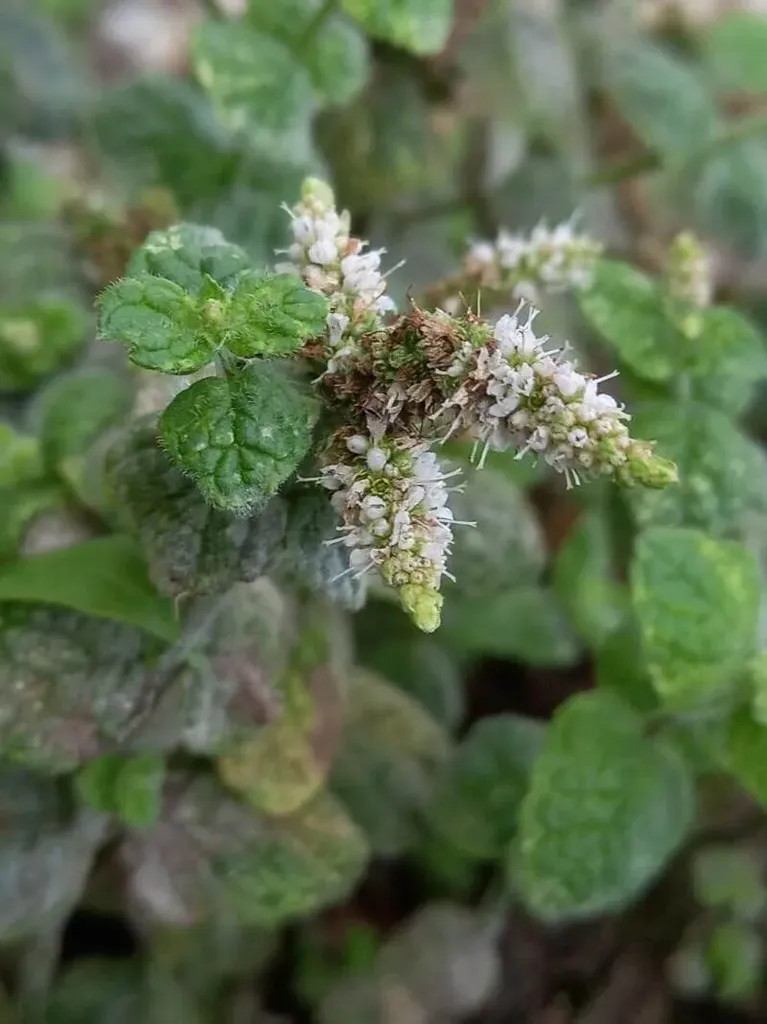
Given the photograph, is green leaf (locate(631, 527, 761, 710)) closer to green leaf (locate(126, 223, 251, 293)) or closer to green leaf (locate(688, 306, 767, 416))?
green leaf (locate(688, 306, 767, 416))

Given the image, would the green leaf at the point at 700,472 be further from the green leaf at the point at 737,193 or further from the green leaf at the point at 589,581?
the green leaf at the point at 737,193

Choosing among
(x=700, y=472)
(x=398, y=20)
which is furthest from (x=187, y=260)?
(x=700, y=472)

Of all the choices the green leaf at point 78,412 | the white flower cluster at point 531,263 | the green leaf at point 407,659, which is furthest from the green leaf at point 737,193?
the green leaf at point 78,412

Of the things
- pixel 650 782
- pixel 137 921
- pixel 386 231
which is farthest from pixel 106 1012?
pixel 386 231

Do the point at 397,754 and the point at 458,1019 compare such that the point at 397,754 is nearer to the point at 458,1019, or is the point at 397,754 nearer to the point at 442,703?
the point at 442,703

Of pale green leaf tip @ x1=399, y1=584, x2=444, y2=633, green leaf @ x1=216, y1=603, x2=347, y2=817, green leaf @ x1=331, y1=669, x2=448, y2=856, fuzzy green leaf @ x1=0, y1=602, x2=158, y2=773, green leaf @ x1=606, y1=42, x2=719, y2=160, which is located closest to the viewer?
pale green leaf tip @ x1=399, y1=584, x2=444, y2=633

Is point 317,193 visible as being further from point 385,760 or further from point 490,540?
point 385,760

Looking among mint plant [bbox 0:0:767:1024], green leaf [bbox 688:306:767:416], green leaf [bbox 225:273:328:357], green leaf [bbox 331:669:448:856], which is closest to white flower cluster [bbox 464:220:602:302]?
mint plant [bbox 0:0:767:1024]
